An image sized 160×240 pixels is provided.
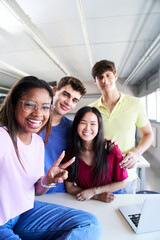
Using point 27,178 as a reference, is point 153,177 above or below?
below

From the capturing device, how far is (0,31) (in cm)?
341

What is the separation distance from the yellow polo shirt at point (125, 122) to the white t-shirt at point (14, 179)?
1.01 meters

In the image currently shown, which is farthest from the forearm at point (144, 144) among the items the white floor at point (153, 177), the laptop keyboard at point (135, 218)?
the white floor at point (153, 177)

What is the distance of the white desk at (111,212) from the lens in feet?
2.72

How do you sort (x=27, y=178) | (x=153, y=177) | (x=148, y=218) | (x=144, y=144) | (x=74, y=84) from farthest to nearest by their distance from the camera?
1. (x=153, y=177)
2. (x=144, y=144)
3. (x=74, y=84)
4. (x=27, y=178)
5. (x=148, y=218)

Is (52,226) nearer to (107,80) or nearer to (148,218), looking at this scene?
(148,218)

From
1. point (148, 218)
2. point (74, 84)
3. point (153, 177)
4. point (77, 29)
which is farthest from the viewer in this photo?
point (153, 177)

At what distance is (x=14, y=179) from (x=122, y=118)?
1235mm

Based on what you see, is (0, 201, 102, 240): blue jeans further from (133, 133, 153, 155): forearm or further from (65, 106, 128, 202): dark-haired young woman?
(133, 133, 153, 155): forearm

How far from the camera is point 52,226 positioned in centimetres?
87

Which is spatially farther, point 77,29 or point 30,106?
point 77,29

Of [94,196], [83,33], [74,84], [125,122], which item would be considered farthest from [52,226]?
[83,33]

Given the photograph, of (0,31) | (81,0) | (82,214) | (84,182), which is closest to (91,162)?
(84,182)

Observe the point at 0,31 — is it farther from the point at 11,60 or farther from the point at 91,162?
the point at 91,162
